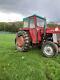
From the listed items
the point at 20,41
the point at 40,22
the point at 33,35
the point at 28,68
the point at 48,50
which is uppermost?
the point at 40,22

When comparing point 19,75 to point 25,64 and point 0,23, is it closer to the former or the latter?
point 25,64

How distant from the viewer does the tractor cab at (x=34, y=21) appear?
15444 millimetres

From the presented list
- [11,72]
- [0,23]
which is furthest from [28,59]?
[0,23]

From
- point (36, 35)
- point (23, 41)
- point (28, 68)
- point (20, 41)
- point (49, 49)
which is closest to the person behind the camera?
point (28, 68)

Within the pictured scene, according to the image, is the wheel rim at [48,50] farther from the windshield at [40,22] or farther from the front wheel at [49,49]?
the windshield at [40,22]

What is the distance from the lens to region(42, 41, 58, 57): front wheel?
13.6 m

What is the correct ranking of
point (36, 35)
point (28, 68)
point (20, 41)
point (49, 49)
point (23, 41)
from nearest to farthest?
1. point (28, 68)
2. point (49, 49)
3. point (36, 35)
4. point (23, 41)
5. point (20, 41)

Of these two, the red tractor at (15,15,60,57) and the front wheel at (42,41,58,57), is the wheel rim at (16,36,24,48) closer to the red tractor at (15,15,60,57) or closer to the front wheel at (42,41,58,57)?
the red tractor at (15,15,60,57)

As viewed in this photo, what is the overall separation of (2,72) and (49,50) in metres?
4.35

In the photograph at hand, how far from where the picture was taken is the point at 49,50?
13938 mm

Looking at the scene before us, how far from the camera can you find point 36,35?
15297mm

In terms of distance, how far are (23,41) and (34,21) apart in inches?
57.0

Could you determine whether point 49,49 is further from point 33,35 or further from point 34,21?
point 34,21

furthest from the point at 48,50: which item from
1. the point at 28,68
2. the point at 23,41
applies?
the point at 28,68
